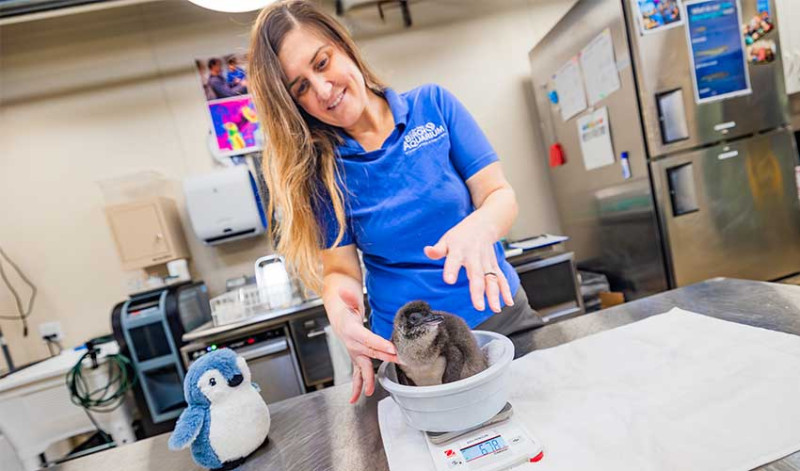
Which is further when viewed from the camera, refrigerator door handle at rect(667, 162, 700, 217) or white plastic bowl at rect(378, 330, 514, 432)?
refrigerator door handle at rect(667, 162, 700, 217)

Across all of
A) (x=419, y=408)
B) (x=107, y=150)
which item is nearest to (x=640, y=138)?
(x=419, y=408)

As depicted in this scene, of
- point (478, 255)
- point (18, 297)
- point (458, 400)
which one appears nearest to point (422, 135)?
point (478, 255)

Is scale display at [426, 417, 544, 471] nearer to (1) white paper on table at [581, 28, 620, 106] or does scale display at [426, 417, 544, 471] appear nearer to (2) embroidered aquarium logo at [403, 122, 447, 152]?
(2) embroidered aquarium logo at [403, 122, 447, 152]

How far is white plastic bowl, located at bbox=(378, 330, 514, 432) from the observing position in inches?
20.8

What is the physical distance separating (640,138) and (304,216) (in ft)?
6.40

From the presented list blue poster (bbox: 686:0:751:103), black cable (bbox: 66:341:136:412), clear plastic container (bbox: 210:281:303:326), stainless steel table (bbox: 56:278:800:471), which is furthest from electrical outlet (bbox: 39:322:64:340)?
blue poster (bbox: 686:0:751:103)

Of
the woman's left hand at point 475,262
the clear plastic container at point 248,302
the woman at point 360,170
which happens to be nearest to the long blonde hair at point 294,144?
the woman at point 360,170

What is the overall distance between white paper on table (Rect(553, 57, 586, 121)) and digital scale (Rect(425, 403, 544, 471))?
2.40 meters

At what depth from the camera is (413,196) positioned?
980 mm

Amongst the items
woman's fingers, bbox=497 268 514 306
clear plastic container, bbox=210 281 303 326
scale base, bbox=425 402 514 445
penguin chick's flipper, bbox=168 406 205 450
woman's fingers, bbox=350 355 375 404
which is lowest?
clear plastic container, bbox=210 281 303 326

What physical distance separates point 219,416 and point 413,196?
648 millimetres

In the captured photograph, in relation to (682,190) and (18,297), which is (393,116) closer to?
(682,190)

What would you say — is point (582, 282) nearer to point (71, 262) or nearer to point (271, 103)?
point (271, 103)

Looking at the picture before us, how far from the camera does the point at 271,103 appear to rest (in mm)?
948
